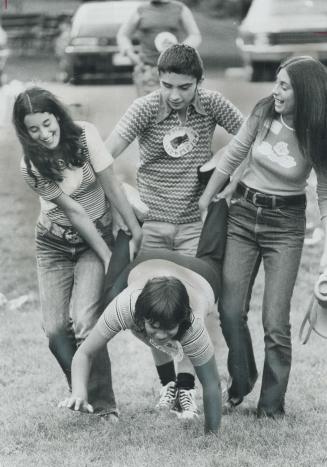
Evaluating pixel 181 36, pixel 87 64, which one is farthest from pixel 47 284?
pixel 87 64

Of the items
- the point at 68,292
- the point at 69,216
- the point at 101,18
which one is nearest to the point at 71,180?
the point at 69,216

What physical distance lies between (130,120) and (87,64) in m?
8.26

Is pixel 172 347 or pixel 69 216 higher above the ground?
pixel 69 216

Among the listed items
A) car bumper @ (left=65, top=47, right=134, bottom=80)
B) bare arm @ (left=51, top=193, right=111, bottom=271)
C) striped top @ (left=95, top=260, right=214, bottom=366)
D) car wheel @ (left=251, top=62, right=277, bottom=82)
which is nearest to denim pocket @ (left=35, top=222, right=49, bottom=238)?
bare arm @ (left=51, top=193, right=111, bottom=271)

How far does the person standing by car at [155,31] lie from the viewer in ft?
26.1

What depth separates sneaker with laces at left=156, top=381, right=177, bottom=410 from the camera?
4677mm

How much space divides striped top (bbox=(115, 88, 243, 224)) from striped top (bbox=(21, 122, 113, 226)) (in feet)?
1.01

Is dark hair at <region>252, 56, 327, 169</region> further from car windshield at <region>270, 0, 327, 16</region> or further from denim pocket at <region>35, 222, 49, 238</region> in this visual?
car windshield at <region>270, 0, 327, 16</region>

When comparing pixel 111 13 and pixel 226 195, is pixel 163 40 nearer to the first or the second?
pixel 226 195

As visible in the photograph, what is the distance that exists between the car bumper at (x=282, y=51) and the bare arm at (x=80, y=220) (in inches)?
354

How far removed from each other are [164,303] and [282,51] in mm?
9756

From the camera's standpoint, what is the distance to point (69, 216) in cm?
420

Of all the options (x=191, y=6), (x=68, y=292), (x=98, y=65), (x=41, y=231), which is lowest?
(x=191, y=6)

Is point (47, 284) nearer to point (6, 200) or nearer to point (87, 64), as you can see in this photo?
point (6, 200)
